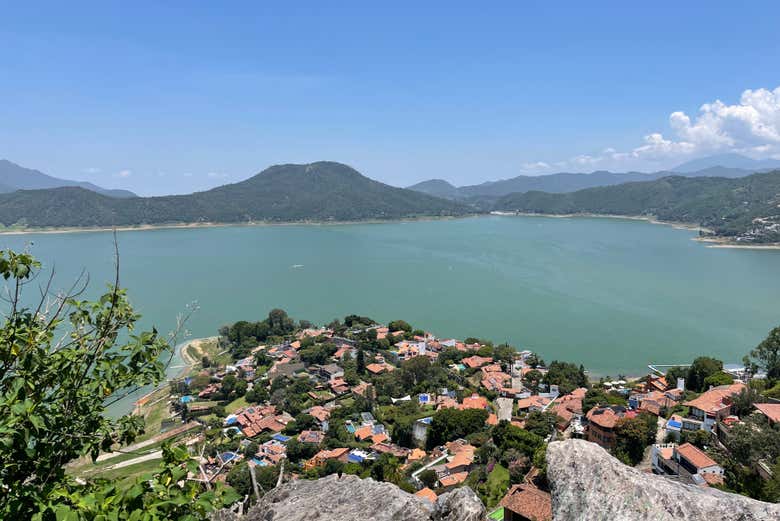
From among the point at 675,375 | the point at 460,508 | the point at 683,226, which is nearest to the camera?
the point at 460,508

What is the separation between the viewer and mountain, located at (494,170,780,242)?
52719 millimetres

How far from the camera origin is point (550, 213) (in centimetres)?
9519

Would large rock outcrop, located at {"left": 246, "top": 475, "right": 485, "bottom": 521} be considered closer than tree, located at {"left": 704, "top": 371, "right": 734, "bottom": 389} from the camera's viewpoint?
Yes

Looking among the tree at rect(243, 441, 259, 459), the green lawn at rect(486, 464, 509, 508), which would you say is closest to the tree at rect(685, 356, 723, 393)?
the green lawn at rect(486, 464, 509, 508)

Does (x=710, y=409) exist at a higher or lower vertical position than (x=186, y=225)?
lower

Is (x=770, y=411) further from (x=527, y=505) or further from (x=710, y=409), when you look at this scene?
(x=527, y=505)

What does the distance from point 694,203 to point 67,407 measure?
3547 inches

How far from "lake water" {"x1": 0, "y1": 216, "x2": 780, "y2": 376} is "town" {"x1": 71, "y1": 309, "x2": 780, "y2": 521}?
332cm

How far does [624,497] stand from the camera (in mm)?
1829

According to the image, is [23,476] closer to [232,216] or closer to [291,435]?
[291,435]

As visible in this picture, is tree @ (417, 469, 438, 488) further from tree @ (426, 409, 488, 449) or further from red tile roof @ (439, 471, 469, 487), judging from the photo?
tree @ (426, 409, 488, 449)

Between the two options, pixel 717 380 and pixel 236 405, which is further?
pixel 236 405

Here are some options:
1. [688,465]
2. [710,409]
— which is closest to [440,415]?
[688,465]

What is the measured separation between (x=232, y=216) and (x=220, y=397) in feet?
228
